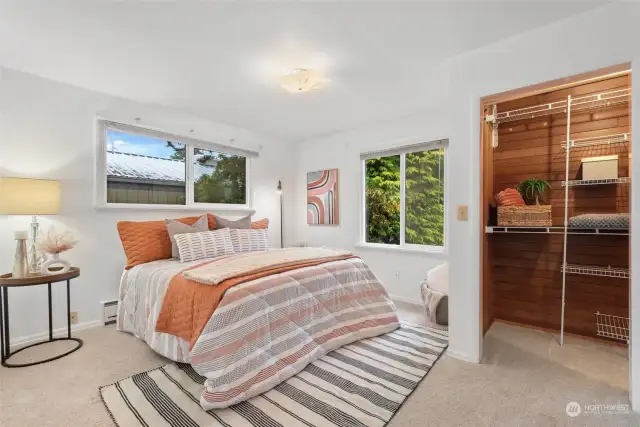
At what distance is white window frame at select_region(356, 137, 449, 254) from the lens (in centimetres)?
351

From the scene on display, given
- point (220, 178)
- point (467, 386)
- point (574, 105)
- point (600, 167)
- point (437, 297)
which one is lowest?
point (467, 386)

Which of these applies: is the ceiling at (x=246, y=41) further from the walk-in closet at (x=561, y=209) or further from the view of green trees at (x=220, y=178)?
the view of green trees at (x=220, y=178)

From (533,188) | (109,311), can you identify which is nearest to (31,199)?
(109,311)

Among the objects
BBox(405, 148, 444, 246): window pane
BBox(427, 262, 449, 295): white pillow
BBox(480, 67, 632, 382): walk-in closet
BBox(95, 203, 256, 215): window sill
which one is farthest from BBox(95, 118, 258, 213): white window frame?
Answer: BBox(480, 67, 632, 382): walk-in closet

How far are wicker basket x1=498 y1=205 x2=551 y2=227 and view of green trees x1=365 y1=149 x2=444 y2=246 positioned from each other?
105 cm

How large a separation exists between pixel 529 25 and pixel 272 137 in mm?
3415

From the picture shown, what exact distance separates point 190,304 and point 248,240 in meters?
1.35

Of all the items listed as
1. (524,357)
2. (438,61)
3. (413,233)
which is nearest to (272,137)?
(413,233)

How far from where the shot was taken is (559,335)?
102 inches

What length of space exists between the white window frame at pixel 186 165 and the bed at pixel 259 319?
872 mm

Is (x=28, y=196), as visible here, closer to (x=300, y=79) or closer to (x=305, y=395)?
(x=300, y=79)

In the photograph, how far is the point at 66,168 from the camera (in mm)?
2805

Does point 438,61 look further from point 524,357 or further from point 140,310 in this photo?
point 140,310

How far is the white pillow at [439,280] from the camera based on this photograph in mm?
2920
